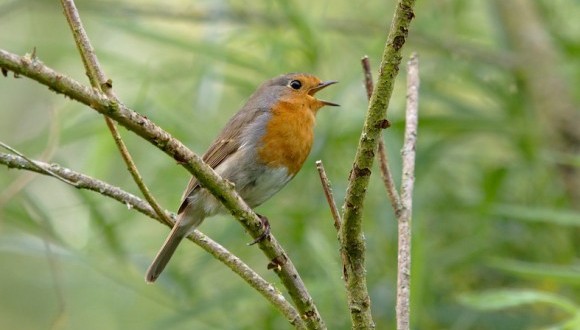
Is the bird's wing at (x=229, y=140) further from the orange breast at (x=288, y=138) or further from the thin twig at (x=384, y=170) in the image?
the thin twig at (x=384, y=170)

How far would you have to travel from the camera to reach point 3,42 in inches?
215

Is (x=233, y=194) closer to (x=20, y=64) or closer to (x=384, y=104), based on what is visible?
(x=384, y=104)

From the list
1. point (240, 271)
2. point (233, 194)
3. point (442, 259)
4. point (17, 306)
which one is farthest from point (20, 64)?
point (17, 306)

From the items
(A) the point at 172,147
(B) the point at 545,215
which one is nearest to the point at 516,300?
(B) the point at 545,215

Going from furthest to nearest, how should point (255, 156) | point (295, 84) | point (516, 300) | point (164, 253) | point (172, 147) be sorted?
1. point (295, 84)
2. point (255, 156)
3. point (164, 253)
4. point (516, 300)
5. point (172, 147)

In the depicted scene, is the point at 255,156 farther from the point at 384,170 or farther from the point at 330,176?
the point at 384,170

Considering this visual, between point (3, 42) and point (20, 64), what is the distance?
4047mm

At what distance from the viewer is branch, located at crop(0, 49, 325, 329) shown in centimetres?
163

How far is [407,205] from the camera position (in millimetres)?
2465

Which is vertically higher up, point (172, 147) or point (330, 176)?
point (330, 176)

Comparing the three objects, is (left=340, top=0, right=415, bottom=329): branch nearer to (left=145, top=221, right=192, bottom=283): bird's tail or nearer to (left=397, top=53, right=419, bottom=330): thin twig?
(left=397, top=53, right=419, bottom=330): thin twig

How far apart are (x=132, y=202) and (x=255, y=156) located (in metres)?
1.58

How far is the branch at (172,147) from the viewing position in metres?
1.63

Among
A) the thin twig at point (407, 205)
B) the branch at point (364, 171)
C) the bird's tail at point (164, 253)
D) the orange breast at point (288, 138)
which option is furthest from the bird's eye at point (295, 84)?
the branch at point (364, 171)
